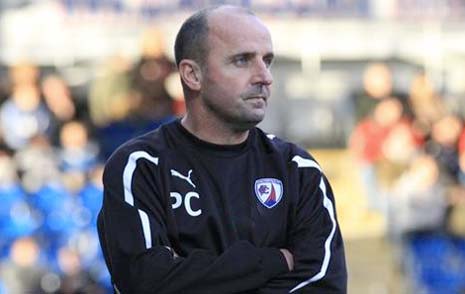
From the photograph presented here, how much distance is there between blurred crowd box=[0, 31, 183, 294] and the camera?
33.3 ft

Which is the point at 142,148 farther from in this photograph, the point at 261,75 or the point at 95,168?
the point at 95,168

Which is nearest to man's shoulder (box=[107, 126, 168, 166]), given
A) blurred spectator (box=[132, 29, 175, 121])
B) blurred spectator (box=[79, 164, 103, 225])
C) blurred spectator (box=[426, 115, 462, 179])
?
blurred spectator (box=[132, 29, 175, 121])

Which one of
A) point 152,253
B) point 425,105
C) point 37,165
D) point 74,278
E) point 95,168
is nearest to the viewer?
point 152,253

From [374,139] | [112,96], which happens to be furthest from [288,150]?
[374,139]

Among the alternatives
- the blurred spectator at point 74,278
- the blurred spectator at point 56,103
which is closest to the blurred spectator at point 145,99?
the blurred spectator at point 56,103

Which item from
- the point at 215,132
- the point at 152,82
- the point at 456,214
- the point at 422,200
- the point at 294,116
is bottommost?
the point at 456,214

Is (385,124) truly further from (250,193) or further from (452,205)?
(250,193)

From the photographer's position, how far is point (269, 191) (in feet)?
11.8

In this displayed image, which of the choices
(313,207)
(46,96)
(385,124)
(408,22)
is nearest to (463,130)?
(385,124)

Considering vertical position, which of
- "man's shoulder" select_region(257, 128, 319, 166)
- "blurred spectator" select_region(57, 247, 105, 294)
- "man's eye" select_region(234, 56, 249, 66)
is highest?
"man's eye" select_region(234, 56, 249, 66)

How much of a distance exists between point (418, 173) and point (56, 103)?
3698mm

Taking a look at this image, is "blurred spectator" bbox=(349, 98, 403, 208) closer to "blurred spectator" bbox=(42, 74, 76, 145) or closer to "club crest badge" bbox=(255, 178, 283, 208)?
"blurred spectator" bbox=(42, 74, 76, 145)

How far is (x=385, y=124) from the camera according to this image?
13180 millimetres

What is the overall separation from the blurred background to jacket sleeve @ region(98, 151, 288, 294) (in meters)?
5.84
